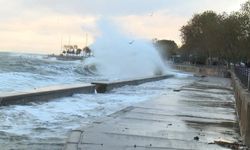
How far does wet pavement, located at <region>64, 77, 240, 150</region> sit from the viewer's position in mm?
8227

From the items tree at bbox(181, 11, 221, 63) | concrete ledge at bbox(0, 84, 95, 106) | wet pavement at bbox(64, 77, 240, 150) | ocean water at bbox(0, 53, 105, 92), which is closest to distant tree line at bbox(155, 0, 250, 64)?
tree at bbox(181, 11, 221, 63)

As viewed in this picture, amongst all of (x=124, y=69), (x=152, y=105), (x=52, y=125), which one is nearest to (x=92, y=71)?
(x=124, y=69)

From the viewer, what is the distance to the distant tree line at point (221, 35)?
57.3 meters

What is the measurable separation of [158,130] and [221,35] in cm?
5808

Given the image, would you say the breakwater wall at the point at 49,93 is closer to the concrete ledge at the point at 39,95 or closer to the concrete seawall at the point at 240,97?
the concrete ledge at the point at 39,95

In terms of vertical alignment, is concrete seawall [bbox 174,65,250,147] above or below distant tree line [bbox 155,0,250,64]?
below

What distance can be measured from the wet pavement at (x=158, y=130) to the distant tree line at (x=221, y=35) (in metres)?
42.1

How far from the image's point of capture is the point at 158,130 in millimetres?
9883

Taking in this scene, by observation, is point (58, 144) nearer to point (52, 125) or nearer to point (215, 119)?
point (52, 125)

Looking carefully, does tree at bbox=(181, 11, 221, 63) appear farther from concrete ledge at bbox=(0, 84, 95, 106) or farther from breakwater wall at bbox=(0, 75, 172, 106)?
concrete ledge at bbox=(0, 84, 95, 106)

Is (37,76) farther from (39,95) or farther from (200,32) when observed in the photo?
(200,32)

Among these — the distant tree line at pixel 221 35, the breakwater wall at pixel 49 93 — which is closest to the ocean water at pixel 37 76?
the breakwater wall at pixel 49 93

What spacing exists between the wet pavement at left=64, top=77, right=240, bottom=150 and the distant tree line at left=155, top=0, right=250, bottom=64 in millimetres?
42116

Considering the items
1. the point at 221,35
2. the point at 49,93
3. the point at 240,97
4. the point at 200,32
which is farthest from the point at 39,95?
the point at 200,32
